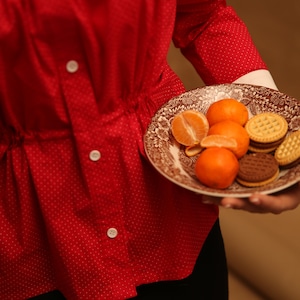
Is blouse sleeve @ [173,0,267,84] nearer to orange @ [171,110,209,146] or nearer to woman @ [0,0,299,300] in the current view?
woman @ [0,0,299,300]

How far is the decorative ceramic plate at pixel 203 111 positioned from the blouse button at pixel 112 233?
115 mm

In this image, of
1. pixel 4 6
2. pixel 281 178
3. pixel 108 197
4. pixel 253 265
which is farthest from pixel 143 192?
pixel 253 265

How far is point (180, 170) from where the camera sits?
644mm

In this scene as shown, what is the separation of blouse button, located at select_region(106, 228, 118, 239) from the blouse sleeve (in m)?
0.31

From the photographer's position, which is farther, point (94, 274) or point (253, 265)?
point (253, 265)

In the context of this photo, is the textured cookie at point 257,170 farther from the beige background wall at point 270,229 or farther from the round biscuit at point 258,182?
the beige background wall at point 270,229

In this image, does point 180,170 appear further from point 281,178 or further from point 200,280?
point 200,280

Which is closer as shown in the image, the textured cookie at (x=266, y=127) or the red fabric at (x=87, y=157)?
the red fabric at (x=87, y=157)

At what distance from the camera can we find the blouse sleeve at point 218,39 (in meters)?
0.78

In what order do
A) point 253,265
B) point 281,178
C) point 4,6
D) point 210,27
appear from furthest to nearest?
1. point 253,265
2. point 210,27
3. point 281,178
4. point 4,6

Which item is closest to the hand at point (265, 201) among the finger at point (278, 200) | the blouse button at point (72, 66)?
the finger at point (278, 200)

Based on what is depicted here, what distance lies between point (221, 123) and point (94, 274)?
275 millimetres

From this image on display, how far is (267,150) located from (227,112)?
79 mm

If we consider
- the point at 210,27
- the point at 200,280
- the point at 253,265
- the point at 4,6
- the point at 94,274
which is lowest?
the point at 253,265
